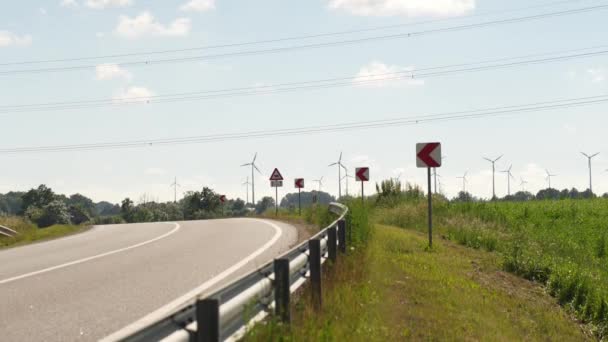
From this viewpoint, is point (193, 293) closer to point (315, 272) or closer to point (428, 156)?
point (315, 272)

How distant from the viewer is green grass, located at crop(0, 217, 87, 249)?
26114mm

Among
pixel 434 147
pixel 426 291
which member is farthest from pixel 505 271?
pixel 426 291

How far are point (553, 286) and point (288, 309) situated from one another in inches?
416

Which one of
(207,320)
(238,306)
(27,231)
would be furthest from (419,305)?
(27,231)

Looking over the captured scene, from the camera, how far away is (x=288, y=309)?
7027 mm

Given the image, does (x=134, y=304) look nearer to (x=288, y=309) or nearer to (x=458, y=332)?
(x=288, y=309)

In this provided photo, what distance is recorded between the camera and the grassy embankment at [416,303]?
7801 millimetres

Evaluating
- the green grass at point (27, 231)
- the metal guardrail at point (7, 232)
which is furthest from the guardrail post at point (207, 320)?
the metal guardrail at point (7, 232)

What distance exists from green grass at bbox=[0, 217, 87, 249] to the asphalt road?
231 inches

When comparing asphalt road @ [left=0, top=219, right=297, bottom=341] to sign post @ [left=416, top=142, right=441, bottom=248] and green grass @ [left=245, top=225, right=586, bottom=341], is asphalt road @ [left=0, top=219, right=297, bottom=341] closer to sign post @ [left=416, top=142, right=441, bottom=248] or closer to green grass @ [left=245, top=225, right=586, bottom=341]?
green grass @ [left=245, top=225, right=586, bottom=341]

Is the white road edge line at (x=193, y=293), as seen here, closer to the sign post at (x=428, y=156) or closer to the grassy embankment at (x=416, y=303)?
the grassy embankment at (x=416, y=303)

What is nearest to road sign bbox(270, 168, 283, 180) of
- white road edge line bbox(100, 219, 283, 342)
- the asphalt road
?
the asphalt road

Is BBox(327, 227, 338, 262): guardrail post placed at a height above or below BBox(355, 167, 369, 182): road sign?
below

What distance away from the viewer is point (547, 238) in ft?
89.6
